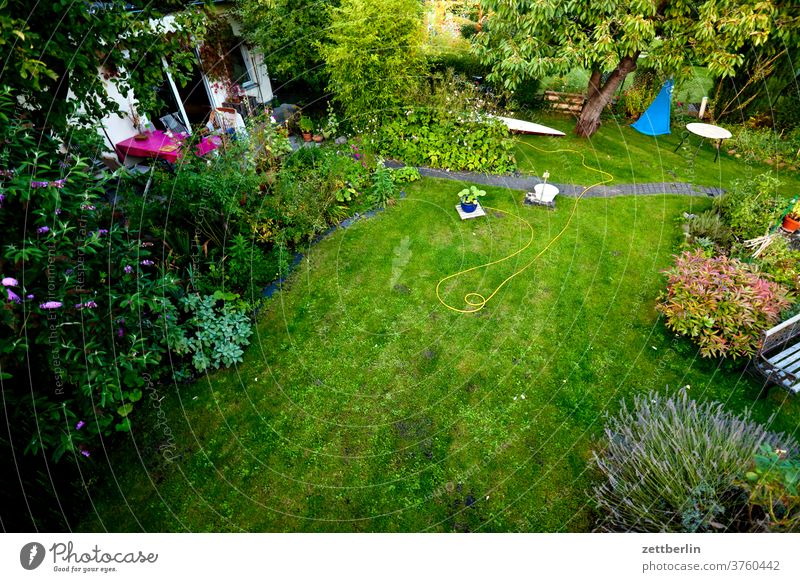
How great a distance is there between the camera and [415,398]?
5.95 m

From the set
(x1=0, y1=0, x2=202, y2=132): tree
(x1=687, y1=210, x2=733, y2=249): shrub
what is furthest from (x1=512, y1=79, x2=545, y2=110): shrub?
(x1=0, y1=0, x2=202, y2=132): tree

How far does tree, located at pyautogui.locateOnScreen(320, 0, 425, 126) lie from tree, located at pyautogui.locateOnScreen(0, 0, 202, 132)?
444 centimetres

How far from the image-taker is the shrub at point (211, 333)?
19.8ft

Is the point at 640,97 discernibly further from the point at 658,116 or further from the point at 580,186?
the point at 580,186

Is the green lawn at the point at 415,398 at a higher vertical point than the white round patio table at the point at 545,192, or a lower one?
lower

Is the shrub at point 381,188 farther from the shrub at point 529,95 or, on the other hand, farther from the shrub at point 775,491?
the shrub at point 775,491

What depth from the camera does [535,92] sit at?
13586mm

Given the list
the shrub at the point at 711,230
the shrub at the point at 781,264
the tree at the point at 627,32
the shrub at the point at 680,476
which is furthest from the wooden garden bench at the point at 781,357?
the tree at the point at 627,32

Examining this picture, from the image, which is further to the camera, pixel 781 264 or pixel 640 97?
pixel 640 97

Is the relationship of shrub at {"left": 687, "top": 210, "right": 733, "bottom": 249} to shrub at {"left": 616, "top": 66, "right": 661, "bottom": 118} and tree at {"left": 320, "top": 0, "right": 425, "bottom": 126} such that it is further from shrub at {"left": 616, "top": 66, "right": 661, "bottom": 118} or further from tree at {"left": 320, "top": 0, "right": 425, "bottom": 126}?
tree at {"left": 320, "top": 0, "right": 425, "bottom": 126}

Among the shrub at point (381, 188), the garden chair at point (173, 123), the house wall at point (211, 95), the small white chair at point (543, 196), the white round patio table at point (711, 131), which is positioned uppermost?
the house wall at point (211, 95)

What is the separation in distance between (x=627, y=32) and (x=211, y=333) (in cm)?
1008

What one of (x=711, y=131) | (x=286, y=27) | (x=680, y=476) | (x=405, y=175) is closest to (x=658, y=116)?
(x=711, y=131)

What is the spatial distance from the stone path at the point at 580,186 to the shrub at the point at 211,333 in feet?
19.6
